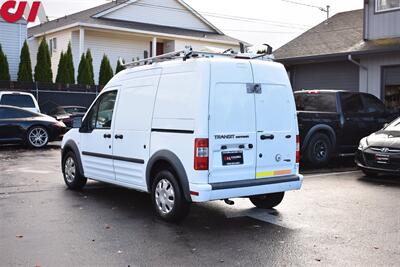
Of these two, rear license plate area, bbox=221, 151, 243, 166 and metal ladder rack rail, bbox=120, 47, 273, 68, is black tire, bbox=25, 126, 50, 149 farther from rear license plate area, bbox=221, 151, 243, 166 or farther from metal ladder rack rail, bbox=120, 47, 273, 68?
rear license plate area, bbox=221, 151, 243, 166

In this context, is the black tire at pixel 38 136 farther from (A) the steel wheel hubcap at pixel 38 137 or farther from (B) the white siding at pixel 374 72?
(B) the white siding at pixel 374 72

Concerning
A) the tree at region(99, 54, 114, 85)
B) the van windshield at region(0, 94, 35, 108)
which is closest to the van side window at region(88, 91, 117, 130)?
the van windshield at region(0, 94, 35, 108)

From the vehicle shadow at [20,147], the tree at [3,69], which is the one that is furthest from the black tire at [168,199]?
the tree at [3,69]

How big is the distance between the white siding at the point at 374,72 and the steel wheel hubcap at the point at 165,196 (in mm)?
12546

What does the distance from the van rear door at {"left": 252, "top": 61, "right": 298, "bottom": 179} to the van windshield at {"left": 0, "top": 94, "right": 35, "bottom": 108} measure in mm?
13320

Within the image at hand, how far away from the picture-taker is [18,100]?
18281 mm

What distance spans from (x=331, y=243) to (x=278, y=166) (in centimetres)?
148

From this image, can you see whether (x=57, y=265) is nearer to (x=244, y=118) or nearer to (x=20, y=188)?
(x=244, y=118)

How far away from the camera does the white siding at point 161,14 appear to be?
32.8 meters

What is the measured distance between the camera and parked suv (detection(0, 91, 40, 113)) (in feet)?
59.1

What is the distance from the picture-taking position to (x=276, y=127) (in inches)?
277

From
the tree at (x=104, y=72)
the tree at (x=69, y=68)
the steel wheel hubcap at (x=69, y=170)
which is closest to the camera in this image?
the steel wheel hubcap at (x=69, y=170)

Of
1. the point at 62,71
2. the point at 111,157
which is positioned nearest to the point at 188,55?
the point at 111,157

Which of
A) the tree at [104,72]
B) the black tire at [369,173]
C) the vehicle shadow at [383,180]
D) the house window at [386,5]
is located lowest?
the vehicle shadow at [383,180]
